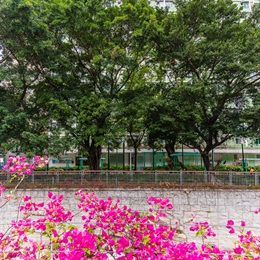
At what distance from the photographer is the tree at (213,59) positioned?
8.16 m

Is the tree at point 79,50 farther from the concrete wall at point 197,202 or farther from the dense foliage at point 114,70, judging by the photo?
the concrete wall at point 197,202

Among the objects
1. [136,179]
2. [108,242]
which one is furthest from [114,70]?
[108,242]

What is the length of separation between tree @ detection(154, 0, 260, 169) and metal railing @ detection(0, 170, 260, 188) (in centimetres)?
201

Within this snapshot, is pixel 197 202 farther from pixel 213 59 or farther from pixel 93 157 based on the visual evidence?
pixel 213 59

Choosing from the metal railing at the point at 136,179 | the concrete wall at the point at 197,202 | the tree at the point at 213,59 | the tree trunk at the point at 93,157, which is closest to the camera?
the concrete wall at the point at 197,202

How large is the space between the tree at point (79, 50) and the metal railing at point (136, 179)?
1333 mm

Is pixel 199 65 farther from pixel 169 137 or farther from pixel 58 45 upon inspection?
pixel 58 45

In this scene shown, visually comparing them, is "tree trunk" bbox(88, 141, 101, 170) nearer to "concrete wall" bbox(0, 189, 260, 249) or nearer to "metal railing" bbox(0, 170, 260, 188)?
"metal railing" bbox(0, 170, 260, 188)

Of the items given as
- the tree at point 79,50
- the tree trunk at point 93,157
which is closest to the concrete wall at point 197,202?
the tree at point 79,50

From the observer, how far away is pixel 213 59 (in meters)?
8.66

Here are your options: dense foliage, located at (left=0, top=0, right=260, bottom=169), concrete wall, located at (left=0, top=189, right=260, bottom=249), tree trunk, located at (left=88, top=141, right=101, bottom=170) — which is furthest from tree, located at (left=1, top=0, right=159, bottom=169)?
concrete wall, located at (left=0, top=189, right=260, bottom=249)

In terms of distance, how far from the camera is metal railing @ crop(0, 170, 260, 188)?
7.45 m

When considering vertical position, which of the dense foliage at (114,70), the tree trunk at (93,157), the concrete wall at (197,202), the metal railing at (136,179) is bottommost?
the concrete wall at (197,202)

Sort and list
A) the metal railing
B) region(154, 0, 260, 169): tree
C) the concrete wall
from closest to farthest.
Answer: the concrete wall, the metal railing, region(154, 0, 260, 169): tree
